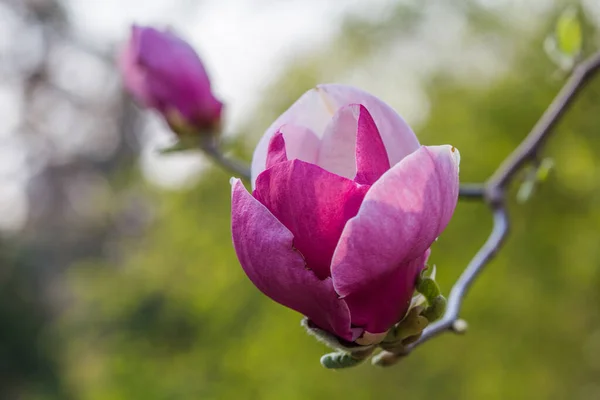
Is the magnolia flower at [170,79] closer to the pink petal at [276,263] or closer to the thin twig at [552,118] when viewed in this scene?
the thin twig at [552,118]

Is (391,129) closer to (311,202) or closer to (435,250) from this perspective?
(311,202)

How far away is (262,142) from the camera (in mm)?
452

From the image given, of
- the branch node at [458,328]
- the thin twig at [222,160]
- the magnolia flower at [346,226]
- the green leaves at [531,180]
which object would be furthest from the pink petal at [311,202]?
the thin twig at [222,160]

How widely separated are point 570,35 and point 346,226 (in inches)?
22.6

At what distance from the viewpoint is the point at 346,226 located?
356 mm

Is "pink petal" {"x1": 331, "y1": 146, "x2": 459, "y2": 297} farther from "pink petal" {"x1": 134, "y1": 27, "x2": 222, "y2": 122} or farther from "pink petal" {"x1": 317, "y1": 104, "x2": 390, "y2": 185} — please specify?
"pink petal" {"x1": 134, "y1": 27, "x2": 222, "y2": 122}

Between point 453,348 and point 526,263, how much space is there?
31 centimetres

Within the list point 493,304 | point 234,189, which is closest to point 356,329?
point 234,189

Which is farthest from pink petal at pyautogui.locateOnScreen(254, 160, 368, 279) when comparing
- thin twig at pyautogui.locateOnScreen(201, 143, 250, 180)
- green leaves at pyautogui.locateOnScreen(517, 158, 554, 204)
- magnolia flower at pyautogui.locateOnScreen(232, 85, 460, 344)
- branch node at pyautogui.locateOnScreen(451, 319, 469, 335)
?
thin twig at pyautogui.locateOnScreen(201, 143, 250, 180)

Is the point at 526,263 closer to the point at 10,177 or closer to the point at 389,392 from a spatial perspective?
the point at 389,392

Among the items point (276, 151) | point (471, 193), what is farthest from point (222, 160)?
point (276, 151)

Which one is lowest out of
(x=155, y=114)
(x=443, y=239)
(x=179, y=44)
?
(x=443, y=239)

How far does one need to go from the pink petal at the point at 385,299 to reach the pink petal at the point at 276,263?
0.5 inches

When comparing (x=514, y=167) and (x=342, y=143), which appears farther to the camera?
(x=514, y=167)
